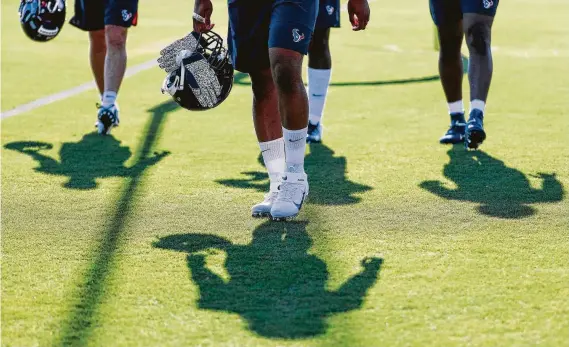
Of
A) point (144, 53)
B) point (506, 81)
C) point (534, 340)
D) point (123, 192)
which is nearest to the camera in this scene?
point (534, 340)

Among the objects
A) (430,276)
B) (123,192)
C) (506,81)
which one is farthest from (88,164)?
(506,81)

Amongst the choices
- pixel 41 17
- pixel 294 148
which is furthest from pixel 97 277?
pixel 41 17

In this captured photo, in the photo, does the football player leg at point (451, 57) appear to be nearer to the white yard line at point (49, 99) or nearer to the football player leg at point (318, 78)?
the football player leg at point (318, 78)

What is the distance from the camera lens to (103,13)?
8.27 m

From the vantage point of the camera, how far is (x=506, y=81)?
33.4 ft

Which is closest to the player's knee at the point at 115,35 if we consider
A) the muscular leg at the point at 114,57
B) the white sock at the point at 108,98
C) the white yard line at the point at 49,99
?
the muscular leg at the point at 114,57

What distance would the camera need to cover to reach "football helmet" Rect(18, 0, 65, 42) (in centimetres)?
798

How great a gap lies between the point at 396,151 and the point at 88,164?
2.05m

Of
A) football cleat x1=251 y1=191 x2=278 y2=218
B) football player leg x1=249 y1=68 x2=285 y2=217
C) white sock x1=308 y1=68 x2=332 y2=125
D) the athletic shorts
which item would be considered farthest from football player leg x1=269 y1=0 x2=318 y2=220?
white sock x1=308 y1=68 x2=332 y2=125

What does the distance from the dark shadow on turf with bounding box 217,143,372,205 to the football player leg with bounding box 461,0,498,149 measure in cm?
87

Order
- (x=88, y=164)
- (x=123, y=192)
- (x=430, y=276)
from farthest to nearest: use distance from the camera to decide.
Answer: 1. (x=88, y=164)
2. (x=123, y=192)
3. (x=430, y=276)

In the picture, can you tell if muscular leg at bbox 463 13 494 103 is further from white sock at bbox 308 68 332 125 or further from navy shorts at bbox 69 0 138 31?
navy shorts at bbox 69 0 138 31

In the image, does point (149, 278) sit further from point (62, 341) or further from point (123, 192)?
point (123, 192)

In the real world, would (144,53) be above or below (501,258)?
below
